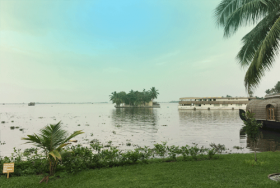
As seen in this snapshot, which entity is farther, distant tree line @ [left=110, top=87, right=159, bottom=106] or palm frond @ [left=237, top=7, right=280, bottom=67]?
distant tree line @ [left=110, top=87, right=159, bottom=106]

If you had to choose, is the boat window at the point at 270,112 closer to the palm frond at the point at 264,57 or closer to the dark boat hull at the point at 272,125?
the dark boat hull at the point at 272,125

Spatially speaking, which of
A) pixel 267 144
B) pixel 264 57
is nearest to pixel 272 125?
pixel 267 144

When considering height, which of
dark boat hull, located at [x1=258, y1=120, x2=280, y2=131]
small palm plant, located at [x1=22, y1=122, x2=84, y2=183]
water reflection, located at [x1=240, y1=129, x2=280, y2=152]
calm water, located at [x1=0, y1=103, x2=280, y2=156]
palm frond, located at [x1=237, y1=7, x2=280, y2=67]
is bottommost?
calm water, located at [x1=0, y1=103, x2=280, y2=156]

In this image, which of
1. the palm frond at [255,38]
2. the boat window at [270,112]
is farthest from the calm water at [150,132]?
the palm frond at [255,38]

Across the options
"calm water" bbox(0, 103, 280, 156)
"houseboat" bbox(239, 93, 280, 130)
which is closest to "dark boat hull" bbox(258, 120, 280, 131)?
"houseboat" bbox(239, 93, 280, 130)

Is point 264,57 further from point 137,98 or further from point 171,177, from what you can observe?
point 137,98

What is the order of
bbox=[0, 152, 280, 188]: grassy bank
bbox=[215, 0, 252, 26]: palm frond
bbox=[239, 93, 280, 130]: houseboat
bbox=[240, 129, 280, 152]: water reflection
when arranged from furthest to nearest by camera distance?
bbox=[239, 93, 280, 130]: houseboat
bbox=[240, 129, 280, 152]: water reflection
bbox=[215, 0, 252, 26]: palm frond
bbox=[0, 152, 280, 188]: grassy bank

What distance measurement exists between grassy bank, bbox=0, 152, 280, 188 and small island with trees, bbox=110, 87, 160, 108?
375 feet

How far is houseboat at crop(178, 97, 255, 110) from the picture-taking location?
74750 millimetres

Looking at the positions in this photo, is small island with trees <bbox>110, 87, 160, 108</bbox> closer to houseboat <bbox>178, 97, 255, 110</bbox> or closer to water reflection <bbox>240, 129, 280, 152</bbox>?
houseboat <bbox>178, 97, 255, 110</bbox>

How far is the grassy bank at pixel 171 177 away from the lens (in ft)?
18.4

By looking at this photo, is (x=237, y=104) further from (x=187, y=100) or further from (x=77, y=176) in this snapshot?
(x=77, y=176)

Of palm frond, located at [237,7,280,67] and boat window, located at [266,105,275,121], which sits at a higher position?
palm frond, located at [237,7,280,67]

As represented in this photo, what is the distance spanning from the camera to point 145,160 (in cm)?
809
